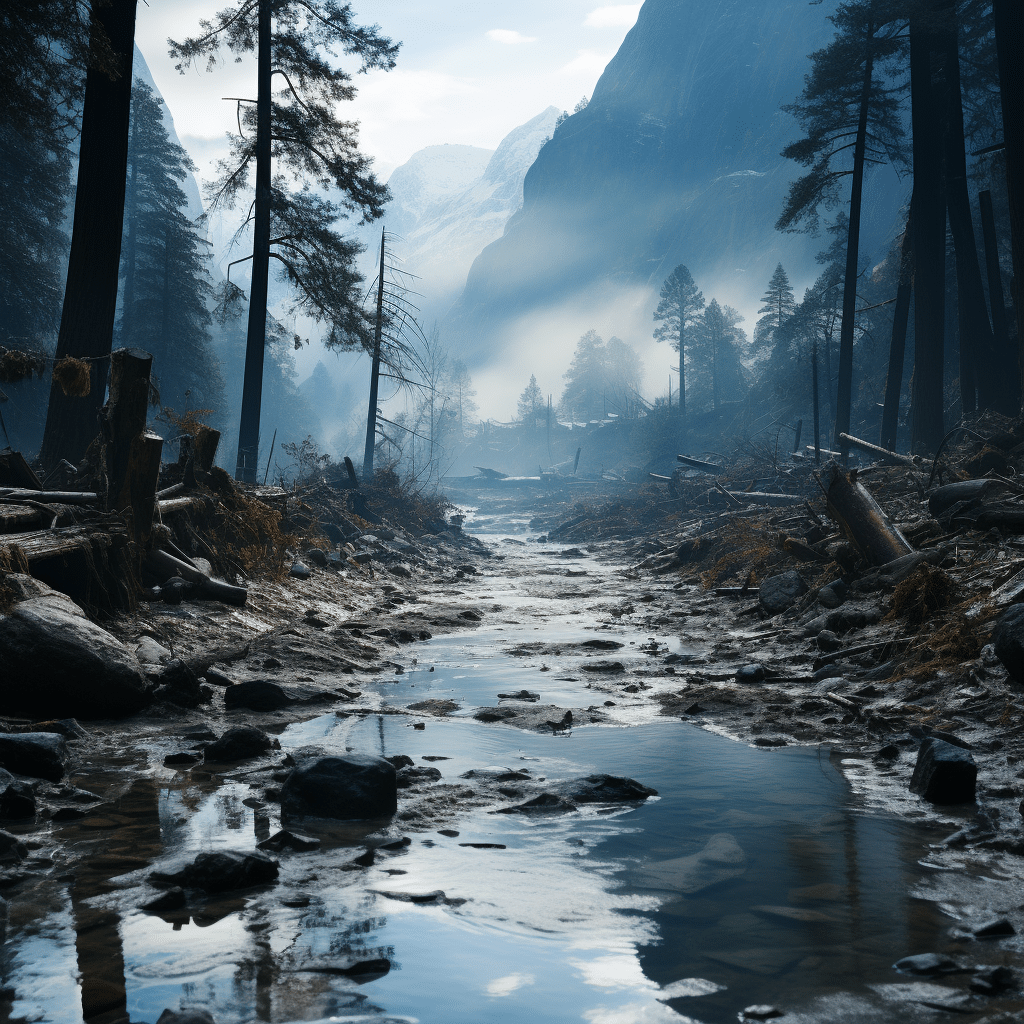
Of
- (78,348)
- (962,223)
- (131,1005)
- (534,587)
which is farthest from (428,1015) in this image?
(962,223)

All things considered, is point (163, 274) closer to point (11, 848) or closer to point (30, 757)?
point (30, 757)

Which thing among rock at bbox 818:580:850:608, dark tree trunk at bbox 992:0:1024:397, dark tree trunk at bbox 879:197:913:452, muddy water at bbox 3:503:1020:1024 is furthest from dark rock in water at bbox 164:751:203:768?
dark tree trunk at bbox 879:197:913:452

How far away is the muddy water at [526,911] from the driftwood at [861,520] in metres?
3.80

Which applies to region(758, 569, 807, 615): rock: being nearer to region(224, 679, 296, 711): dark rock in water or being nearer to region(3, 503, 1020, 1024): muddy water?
region(3, 503, 1020, 1024): muddy water

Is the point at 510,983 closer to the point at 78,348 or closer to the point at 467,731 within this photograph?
the point at 467,731

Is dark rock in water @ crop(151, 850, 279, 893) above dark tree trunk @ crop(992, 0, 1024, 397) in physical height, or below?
below

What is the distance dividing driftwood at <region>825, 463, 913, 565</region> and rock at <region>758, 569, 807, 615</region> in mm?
763

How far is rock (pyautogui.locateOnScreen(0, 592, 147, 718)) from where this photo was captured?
4.31 m

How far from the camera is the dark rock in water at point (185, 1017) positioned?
5.83 ft

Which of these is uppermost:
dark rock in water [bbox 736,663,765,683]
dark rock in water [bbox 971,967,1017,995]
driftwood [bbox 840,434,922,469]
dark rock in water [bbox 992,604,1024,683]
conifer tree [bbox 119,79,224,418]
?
conifer tree [bbox 119,79,224,418]

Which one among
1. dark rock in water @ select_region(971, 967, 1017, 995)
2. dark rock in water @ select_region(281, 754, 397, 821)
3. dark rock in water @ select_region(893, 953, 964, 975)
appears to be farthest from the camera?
dark rock in water @ select_region(281, 754, 397, 821)

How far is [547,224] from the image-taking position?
165 meters

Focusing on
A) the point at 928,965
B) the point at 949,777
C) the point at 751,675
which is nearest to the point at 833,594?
the point at 751,675

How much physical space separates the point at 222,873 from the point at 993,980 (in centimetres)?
224
